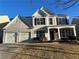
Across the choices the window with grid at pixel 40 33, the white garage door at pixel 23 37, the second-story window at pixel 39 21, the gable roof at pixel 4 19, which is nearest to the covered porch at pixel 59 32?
the window with grid at pixel 40 33

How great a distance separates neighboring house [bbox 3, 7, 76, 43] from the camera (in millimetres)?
28094

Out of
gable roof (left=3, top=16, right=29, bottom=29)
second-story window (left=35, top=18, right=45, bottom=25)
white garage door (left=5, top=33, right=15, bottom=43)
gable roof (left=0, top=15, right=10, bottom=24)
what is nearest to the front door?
second-story window (left=35, top=18, right=45, bottom=25)

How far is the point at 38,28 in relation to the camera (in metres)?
28.9

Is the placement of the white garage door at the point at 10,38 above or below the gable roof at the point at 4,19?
below

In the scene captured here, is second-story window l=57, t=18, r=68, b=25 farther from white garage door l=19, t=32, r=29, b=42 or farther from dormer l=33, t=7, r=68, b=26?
white garage door l=19, t=32, r=29, b=42

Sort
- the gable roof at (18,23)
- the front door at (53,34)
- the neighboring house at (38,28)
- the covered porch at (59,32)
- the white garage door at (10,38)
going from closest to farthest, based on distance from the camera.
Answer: the white garage door at (10,38) → the neighboring house at (38,28) → the covered porch at (59,32) → the gable roof at (18,23) → the front door at (53,34)

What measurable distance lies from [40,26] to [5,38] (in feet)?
22.8

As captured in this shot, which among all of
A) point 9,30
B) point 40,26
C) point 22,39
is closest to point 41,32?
point 40,26

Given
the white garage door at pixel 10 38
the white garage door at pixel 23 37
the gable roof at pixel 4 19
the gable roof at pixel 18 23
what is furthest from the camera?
the gable roof at pixel 4 19

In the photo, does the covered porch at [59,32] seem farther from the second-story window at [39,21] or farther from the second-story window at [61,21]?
the second-story window at [39,21]

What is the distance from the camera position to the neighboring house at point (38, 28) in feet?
92.2

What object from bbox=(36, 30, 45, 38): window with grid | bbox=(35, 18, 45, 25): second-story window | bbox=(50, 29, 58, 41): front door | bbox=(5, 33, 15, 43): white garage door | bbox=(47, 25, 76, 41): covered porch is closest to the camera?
bbox=(5, 33, 15, 43): white garage door

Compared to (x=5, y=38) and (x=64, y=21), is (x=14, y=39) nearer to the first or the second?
(x=5, y=38)

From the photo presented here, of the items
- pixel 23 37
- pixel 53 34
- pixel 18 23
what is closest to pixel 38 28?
pixel 53 34
